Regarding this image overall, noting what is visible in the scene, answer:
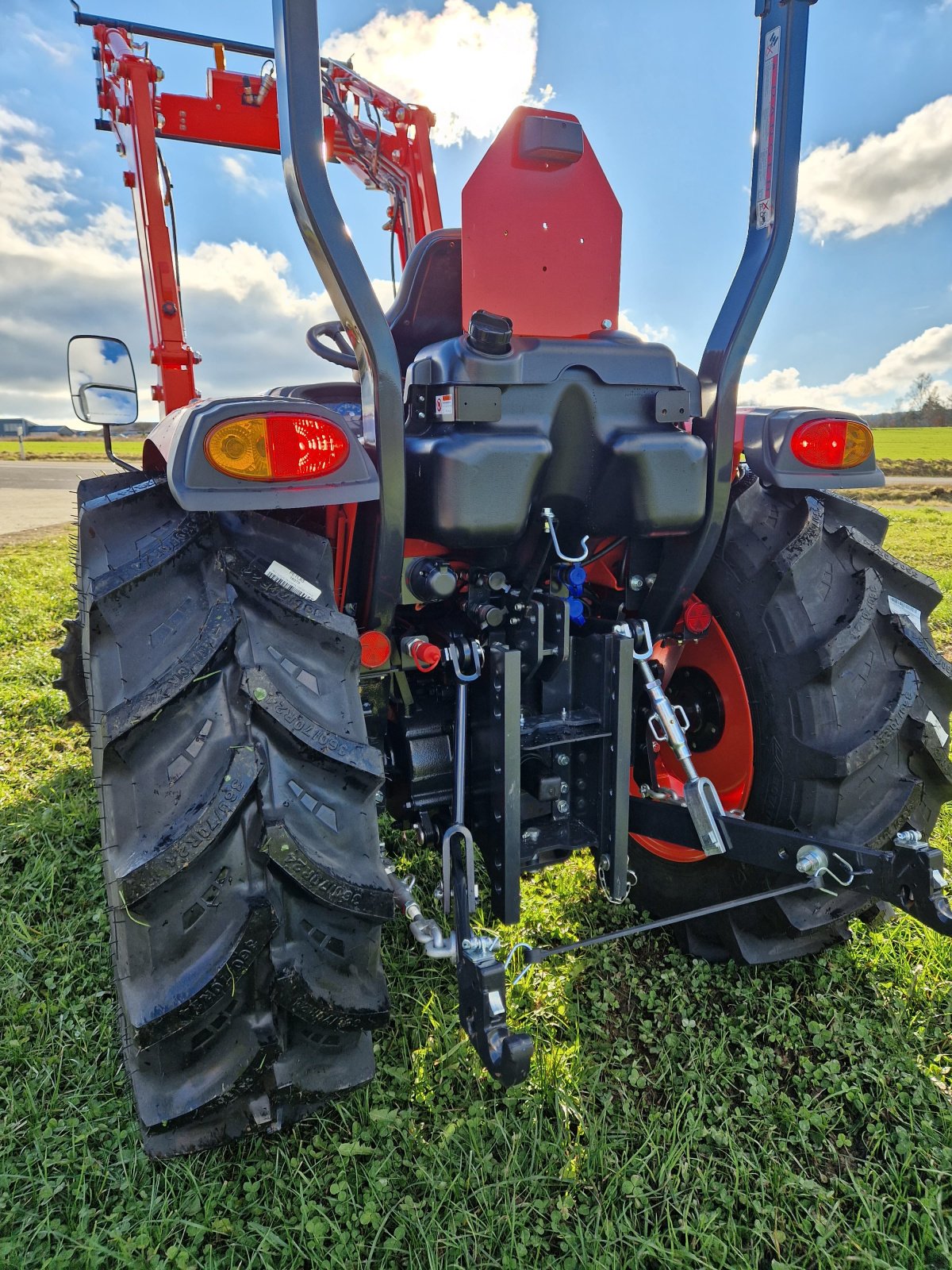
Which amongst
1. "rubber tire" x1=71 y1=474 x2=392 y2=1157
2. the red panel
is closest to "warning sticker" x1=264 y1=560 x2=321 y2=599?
"rubber tire" x1=71 y1=474 x2=392 y2=1157

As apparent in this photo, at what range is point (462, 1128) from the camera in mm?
1770

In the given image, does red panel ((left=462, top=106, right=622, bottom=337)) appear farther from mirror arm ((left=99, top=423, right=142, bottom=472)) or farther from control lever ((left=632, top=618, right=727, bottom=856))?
mirror arm ((left=99, top=423, right=142, bottom=472))

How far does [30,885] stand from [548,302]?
2.42 meters

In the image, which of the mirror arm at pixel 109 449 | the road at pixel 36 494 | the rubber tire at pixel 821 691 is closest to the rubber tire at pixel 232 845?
the rubber tire at pixel 821 691

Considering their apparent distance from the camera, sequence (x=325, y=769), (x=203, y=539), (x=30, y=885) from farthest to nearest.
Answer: (x=30, y=885) → (x=203, y=539) → (x=325, y=769)

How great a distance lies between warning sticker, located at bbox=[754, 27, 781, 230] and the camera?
181 cm

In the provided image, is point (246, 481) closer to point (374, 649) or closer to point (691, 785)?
point (374, 649)

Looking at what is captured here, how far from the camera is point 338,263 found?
5.12 ft

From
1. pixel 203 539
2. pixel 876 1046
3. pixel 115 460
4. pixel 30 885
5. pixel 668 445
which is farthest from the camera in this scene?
pixel 115 460

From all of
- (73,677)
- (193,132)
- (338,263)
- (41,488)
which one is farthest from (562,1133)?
(41,488)

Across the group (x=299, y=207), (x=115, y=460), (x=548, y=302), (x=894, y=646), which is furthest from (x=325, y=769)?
(x=115, y=460)

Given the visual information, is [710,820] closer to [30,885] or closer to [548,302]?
[548,302]

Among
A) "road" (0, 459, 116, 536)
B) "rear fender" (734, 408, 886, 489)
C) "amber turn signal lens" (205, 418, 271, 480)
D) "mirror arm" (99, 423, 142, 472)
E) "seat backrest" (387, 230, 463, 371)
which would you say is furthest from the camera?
"road" (0, 459, 116, 536)

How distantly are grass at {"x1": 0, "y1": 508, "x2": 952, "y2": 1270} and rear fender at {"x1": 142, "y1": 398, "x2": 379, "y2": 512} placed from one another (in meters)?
1.36
